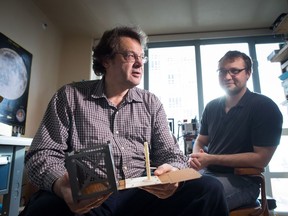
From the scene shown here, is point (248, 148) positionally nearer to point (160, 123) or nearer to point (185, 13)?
point (160, 123)

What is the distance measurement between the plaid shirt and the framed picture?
1489mm

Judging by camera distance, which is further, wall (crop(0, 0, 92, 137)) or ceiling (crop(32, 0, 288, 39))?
ceiling (crop(32, 0, 288, 39))

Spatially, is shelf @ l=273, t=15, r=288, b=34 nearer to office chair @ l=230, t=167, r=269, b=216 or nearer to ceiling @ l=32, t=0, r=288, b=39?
ceiling @ l=32, t=0, r=288, b=39

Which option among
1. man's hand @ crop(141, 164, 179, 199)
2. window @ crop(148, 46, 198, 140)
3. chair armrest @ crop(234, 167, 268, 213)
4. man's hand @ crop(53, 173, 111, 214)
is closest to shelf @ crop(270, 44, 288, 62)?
window @ crop(148, 46, 198, 140)

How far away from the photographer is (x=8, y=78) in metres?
2.18

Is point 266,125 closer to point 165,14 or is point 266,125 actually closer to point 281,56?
point 281,56

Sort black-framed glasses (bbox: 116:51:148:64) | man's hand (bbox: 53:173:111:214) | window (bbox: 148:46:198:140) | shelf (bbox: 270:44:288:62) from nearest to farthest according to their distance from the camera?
man's hand (bbox: 53:173:111:214) < black-framed glasses (bbox: 116:51:148:64) < shelf (bbox: 270:44:288:62) < window (bbox: 148:46:198:140)

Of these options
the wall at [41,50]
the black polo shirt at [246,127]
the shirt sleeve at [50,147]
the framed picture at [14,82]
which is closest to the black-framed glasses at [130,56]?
the shirt sleeve at [50,147]

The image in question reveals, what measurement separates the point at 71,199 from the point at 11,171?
0.95m


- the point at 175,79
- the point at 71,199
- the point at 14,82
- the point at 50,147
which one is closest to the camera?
the point at 71,199

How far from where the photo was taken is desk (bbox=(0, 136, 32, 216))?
126 centimetres

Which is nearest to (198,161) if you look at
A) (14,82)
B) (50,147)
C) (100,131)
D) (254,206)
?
(254,206)

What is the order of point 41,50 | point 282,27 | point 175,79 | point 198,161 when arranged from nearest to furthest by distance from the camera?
point 198,161, point 282,27, point 41,50, point 175,79

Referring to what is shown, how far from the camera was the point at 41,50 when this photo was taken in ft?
9.16
